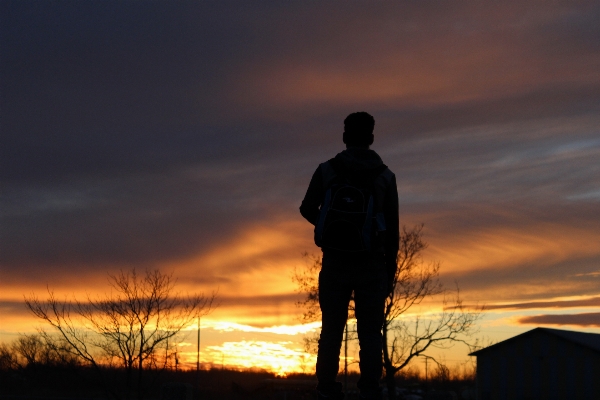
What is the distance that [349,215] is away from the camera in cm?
514

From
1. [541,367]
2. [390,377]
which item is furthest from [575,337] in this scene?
[390,377]

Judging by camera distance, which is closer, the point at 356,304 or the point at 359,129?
the point at 356,304

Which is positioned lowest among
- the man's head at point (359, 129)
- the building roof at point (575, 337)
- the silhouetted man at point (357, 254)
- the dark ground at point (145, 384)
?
the dark ground at point (145, 384)

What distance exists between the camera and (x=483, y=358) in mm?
52375

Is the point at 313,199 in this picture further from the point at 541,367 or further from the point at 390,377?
the point at 390,377

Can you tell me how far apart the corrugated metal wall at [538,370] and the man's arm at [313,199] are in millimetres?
44752

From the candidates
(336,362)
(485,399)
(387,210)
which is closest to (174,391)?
(336,362)

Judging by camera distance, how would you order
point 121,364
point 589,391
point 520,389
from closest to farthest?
point 121,364 < point 589,391 < point 520,389

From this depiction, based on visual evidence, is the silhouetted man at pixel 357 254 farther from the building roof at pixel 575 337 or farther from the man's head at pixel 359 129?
the building roof at pixel 575 337

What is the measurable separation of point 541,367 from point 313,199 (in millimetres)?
46971

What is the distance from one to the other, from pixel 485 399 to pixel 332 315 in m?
49.5

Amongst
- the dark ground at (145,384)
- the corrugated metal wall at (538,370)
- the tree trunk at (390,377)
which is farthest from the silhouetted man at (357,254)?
the tree trunk at (390,377)

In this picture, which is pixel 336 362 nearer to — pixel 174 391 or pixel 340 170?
pixel 340 170

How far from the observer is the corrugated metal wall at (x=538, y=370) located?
46.4m
